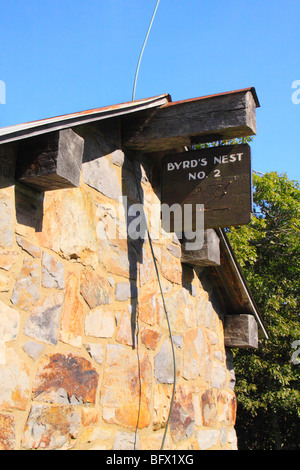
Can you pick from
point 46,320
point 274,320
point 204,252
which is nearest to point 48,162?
point 46,320

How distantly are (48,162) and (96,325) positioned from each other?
1112 mm

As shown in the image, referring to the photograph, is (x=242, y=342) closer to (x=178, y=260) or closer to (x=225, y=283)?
(x=225, y=283)

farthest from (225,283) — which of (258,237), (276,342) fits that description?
(276,342)

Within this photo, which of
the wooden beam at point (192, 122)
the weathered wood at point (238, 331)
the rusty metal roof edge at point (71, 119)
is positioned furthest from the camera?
the weathered wood at point (238, 331)

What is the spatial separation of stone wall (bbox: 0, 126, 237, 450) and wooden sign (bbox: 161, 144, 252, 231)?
31 centimetres

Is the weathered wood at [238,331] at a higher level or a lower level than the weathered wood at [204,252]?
lower

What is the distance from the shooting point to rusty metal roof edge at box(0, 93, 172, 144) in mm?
2543

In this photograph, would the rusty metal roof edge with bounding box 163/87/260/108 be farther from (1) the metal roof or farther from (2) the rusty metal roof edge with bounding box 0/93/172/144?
(2) the rusty metal roof edge with bounding box 0/93/172/144

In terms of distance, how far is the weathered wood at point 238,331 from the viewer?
505 centimetres

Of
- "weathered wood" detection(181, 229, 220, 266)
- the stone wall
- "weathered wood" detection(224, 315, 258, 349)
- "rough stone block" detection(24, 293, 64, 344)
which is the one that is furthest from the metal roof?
"weathered wood" detection(224, 315, 258, 349)

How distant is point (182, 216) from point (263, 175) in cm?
1083

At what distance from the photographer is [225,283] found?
16.7ft

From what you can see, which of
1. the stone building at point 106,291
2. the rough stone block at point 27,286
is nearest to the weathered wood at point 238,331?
the stone building at point 106,291

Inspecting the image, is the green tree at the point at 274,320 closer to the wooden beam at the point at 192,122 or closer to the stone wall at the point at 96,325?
the stone wall at the point at 96,325
